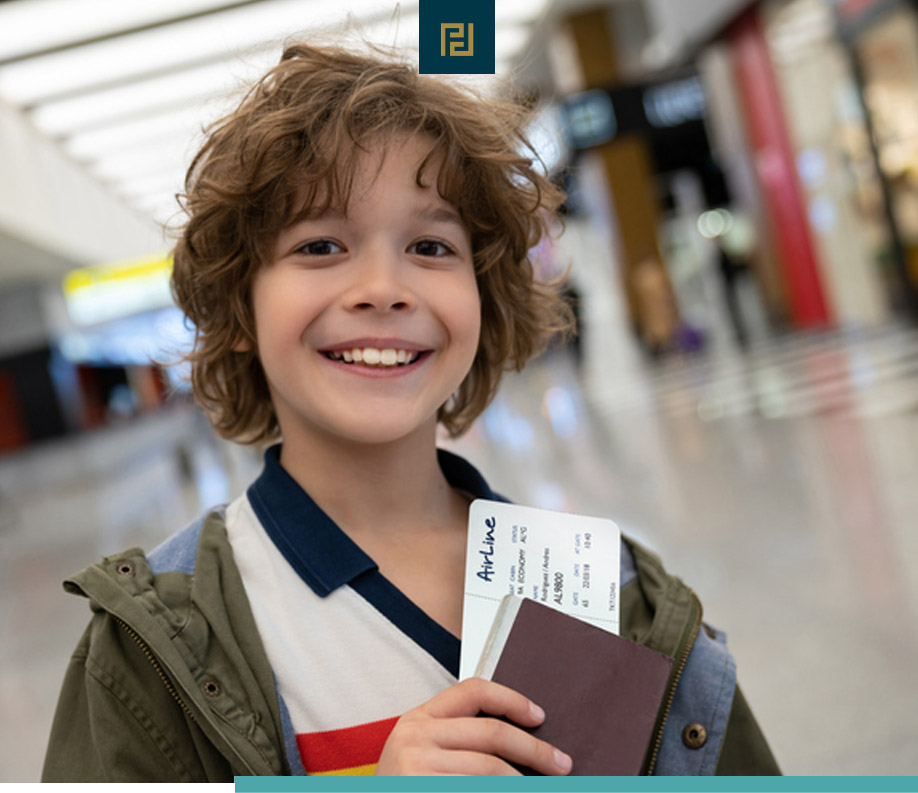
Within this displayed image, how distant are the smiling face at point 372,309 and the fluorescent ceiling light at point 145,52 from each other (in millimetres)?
9582

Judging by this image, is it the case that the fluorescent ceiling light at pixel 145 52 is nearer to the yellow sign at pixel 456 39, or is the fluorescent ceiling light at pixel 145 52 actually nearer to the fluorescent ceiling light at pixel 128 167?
the fluorescent ceiling light at pixel 128 167

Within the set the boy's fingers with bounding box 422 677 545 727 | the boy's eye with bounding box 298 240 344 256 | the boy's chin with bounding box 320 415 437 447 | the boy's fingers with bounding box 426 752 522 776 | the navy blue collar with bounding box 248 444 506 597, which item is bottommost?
the boy's fingers with bounding box 426 752 522 776

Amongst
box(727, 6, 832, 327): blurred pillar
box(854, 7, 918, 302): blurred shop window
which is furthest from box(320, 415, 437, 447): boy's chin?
box(727, 6, 832, 327): blurred pillar

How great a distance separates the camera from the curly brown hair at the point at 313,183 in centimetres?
106

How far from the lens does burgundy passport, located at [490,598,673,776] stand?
2.52 ft

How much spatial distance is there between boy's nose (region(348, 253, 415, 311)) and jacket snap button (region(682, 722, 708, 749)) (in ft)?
1.78

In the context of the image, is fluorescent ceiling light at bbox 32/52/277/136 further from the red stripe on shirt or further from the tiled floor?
the red stripe on shirt

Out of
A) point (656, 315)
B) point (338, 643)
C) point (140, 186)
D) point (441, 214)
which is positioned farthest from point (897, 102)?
point (140, 186)

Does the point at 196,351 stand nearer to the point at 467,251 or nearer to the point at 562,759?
the point at 467,251

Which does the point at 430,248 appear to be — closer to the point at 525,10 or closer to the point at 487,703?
the point at 487,703

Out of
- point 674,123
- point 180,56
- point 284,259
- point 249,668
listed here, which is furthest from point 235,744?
point 674,123

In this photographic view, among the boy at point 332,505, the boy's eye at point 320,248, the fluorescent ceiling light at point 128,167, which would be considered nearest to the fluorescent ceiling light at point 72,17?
the fluorescent ceiling light at point 128,167

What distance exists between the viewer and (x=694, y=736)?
39.9 inches

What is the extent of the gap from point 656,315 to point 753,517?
34.1 feet
